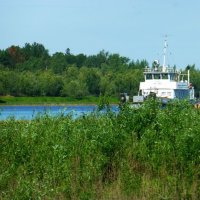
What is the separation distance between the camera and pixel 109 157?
45.0ft

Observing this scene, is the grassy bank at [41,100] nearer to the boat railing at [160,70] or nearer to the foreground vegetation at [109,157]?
the boat railing at [160,70]

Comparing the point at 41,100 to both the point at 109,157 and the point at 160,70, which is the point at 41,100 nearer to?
the point at 160,70

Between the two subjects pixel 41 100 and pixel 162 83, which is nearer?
pixel 162 83

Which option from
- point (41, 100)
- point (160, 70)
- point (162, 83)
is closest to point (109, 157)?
point (162, 83)

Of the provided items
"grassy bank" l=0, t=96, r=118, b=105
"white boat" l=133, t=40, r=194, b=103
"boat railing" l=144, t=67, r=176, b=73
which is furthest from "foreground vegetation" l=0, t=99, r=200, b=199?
"grassy bank" l=0, t=96, r=118, b=105

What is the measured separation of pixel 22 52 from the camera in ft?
465

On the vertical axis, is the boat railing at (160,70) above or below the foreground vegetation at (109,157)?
above

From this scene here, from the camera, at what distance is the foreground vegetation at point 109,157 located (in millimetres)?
12680

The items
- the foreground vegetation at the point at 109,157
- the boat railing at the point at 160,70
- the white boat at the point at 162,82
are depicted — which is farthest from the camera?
the boat railing at the point at 160,70

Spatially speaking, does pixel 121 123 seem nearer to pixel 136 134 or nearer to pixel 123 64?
pixel 136 134

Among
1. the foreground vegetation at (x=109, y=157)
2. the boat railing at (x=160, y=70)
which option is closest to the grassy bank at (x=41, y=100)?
the boat railing at (x=160, y=70)

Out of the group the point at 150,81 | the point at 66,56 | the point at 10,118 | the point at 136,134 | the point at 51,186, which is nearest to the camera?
the point at 51,186

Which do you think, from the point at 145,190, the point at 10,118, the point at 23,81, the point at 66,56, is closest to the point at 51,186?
the point at 145,190

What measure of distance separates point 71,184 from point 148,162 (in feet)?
6.17
